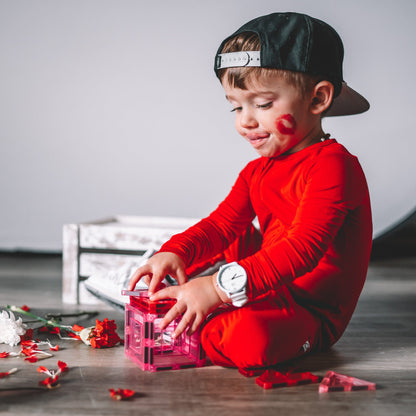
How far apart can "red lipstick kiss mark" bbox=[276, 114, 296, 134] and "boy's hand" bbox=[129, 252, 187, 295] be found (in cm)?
32

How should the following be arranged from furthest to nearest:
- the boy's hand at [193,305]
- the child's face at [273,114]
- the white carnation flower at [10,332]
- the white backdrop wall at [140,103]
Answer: the white backdrop wall at [140,103], the white carnation flower at [10,332], the child's face at [273,114], the boy's hand at [193,305]

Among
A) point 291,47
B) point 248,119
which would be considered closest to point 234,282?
point 248,119

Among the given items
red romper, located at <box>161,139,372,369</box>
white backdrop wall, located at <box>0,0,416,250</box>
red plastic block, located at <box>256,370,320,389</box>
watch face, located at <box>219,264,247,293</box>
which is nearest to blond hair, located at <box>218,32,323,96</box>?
red romper, located at <box>161,139,372,369</box>

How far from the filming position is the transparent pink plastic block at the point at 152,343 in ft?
3.28

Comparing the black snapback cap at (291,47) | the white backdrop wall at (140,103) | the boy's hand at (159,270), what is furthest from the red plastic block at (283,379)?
the white backdrop wall at (140,103)

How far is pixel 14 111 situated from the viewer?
2.98 metres

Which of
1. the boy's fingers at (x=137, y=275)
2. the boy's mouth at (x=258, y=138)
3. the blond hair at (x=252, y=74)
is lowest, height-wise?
the boy's fingers at (x=137, y=275)

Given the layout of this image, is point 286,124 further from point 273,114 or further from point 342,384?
point 342,384

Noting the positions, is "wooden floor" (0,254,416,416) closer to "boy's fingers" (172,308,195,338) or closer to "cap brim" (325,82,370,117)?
"boy's fingers" (172,308,195,338)

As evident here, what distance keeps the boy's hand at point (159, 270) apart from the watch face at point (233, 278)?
7.1 inches

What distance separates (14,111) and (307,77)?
2.27 metres

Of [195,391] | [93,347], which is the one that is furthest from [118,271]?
[195,391]

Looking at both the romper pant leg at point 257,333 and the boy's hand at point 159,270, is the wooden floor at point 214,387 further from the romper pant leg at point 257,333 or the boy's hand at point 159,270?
the boy's hand at point 159,270

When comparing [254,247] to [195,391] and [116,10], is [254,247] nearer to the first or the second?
[195,391]
